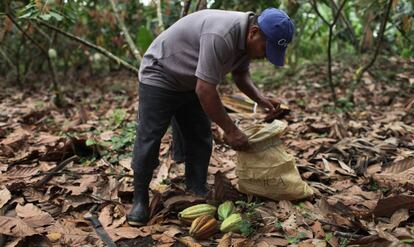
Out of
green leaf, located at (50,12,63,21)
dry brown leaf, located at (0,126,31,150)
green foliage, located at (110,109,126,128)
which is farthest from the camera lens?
green foliage, located at (110,109,126,128)

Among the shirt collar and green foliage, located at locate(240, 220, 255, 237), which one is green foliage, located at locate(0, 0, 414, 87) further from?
green foliage, located at locate(240, 220, 255, 237)

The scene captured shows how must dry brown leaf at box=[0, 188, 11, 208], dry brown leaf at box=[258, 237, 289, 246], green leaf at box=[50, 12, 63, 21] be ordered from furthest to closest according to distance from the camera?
green leaf at box=[50, 12, 63, 21] → dry brown leaf at box=[0, 188, 11, 208] → dry brown leaf at box=[258, 237, 289, 246]

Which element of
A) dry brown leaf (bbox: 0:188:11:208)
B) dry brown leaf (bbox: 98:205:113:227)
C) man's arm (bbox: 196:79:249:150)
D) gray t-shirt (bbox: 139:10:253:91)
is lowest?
dry brown leaf (bbox: 98:205:113:227)

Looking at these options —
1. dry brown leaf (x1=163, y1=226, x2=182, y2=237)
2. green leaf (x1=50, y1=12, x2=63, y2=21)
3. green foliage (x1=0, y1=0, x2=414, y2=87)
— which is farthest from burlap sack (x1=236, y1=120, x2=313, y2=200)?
green foliage (x1=0, y1=0, x2=414, y2=87)

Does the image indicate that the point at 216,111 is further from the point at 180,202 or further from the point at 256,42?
the point at 180,202

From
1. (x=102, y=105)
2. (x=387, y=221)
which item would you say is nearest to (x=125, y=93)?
(x=102, y=105)

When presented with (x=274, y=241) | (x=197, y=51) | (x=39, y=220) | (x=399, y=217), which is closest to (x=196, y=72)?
(x=197, y=51)

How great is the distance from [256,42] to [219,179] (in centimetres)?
101

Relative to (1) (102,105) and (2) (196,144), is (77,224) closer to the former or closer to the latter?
(2) (196,144)

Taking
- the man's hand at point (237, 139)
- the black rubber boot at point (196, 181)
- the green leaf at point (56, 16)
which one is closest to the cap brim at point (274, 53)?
the man's hand at point (237, 139)

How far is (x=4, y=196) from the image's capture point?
9.45ft

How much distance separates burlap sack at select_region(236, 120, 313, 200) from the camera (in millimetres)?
2877

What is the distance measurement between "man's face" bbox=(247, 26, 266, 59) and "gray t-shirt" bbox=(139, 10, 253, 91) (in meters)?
0.03

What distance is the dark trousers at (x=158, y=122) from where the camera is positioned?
269 cm
